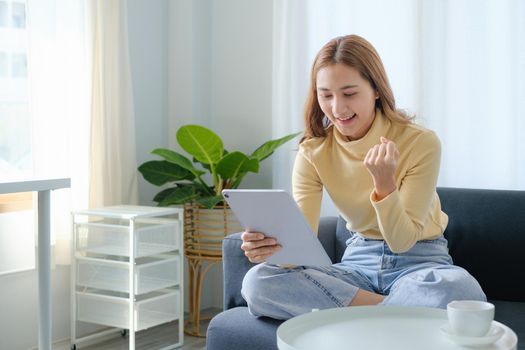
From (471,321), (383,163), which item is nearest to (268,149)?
(383,163)

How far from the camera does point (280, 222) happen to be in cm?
190

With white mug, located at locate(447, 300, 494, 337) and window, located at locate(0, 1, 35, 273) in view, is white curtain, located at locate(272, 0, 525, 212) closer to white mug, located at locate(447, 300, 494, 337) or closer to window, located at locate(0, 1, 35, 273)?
window, located at locate(0, 1, 35, 273)

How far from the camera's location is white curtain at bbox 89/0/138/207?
3396 millimetres

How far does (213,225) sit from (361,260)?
125 centimetres

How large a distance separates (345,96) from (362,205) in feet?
1.02

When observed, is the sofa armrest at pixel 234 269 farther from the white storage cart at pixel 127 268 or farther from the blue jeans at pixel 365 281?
the white storage cart at pixel 127 268

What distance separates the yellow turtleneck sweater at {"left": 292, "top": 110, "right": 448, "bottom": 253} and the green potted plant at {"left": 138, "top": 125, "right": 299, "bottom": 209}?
923 mm

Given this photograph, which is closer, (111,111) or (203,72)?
(111,111)

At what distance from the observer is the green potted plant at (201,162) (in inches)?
131

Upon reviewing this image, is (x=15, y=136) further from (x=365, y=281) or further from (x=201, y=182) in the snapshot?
(x=365, y=281)

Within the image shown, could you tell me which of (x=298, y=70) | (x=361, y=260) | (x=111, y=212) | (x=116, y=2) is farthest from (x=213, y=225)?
(x=361, y=260)

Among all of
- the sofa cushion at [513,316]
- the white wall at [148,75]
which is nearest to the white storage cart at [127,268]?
the white wall at [148,75]

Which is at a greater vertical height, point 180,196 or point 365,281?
point 180,196

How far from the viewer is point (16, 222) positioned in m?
3.16
